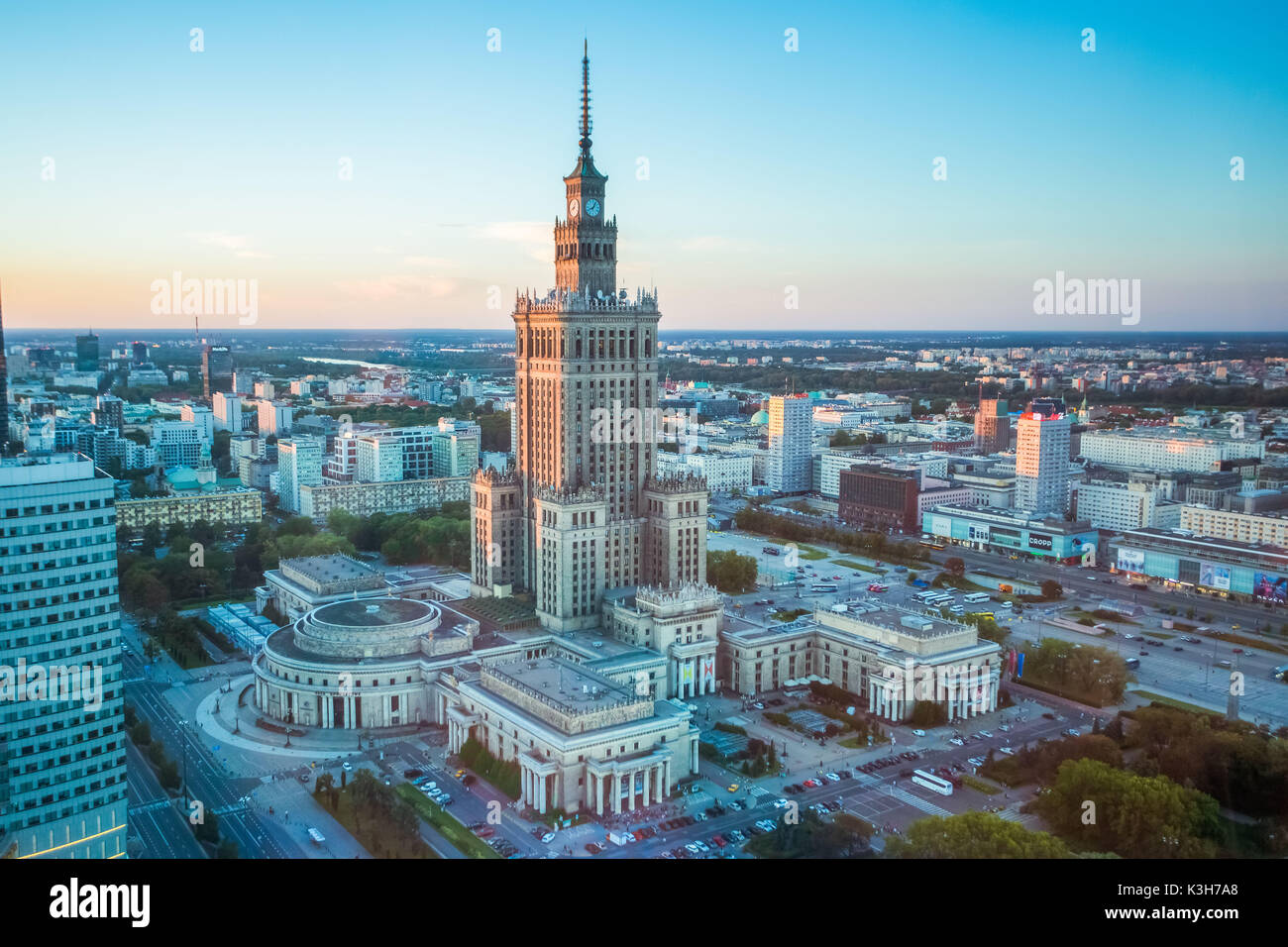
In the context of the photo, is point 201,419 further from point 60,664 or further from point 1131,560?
point 1131,560

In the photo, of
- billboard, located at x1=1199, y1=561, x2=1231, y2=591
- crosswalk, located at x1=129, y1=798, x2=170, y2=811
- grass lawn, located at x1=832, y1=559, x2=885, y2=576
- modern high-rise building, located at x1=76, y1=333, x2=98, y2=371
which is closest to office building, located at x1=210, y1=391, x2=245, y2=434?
modern high-rise building, located at x1=76, y1=333, x2=98, y2=371

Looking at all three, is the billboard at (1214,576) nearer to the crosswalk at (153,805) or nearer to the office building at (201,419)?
the crosswalk at (153,805)

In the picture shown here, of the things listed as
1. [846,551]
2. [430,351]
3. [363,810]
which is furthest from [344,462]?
[363,810]

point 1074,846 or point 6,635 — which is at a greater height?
point 6,635

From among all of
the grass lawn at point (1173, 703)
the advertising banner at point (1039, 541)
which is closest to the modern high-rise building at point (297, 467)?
the advertising banner at point (1039, 541)
